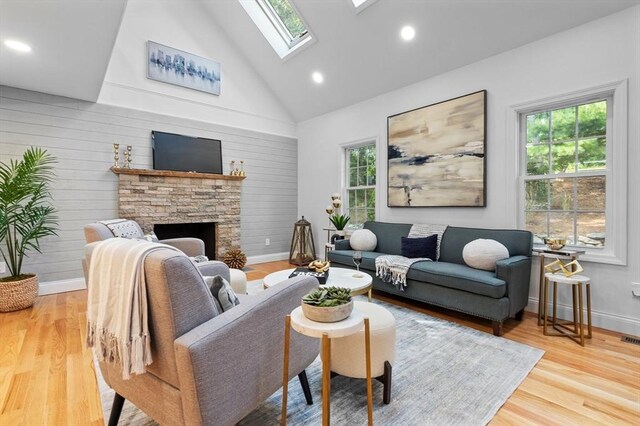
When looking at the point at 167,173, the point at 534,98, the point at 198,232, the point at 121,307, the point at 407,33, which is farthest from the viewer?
the point at 198,232

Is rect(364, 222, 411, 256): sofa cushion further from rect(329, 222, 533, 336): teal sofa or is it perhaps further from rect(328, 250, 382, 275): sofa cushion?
rect(329, 222, 533, 336): teal sofa

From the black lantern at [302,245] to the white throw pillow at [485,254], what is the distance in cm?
311

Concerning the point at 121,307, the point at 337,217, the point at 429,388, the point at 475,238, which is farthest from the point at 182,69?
the point at 429,388

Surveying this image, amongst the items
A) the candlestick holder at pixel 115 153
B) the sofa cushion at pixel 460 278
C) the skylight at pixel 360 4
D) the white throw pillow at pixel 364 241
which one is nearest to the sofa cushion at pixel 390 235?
the white throw pillow at pixel 364 241

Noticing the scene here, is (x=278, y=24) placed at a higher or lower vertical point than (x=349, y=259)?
higher

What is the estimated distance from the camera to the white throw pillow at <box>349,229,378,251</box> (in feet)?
13.8

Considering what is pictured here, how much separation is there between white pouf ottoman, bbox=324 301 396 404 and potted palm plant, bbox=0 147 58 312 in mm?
3620

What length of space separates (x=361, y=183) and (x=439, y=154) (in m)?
1.58

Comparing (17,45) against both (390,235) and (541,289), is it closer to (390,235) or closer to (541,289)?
(390,235)

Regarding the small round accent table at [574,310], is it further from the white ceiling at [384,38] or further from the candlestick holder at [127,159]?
the candlestick holder at [127,159]

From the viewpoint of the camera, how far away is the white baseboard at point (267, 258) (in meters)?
5.72

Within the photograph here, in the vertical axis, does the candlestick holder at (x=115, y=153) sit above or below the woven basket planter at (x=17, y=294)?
above

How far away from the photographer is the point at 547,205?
3.21m

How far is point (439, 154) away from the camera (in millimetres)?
3953
